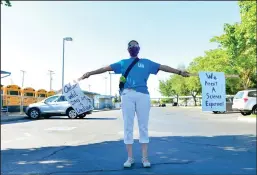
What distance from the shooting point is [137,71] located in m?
4.56

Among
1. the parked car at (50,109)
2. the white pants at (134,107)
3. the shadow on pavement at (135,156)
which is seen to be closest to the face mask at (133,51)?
the white pants at (134,107)

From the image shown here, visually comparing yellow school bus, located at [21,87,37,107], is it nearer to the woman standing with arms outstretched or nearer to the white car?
the white car

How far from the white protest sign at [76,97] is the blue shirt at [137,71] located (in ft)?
1.81

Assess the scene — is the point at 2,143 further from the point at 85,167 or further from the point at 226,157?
the point at 226,157

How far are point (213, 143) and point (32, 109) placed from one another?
1634 cm

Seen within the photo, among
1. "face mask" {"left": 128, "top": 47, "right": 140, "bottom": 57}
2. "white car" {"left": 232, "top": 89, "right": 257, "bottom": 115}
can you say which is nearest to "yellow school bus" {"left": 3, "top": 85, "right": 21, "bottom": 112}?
"white car" {"left": 232, "top": 89, "right": 257, "bottom": 115}

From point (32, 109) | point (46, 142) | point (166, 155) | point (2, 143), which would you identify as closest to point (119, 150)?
point (166, 155)

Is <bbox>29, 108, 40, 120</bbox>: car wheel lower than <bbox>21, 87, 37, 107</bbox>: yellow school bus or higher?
lower

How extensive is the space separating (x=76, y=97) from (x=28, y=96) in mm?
28749

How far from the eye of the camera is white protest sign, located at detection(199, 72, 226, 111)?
4699mm

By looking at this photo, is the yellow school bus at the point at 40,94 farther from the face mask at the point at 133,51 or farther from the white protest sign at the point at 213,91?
the white protest sign at the point at 213,91

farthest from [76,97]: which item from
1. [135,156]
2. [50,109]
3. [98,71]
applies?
[50,109]

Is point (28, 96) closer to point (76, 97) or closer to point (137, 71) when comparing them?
point (76, 97)

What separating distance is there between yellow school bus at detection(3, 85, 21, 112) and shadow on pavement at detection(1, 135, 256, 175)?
21.2 metres
